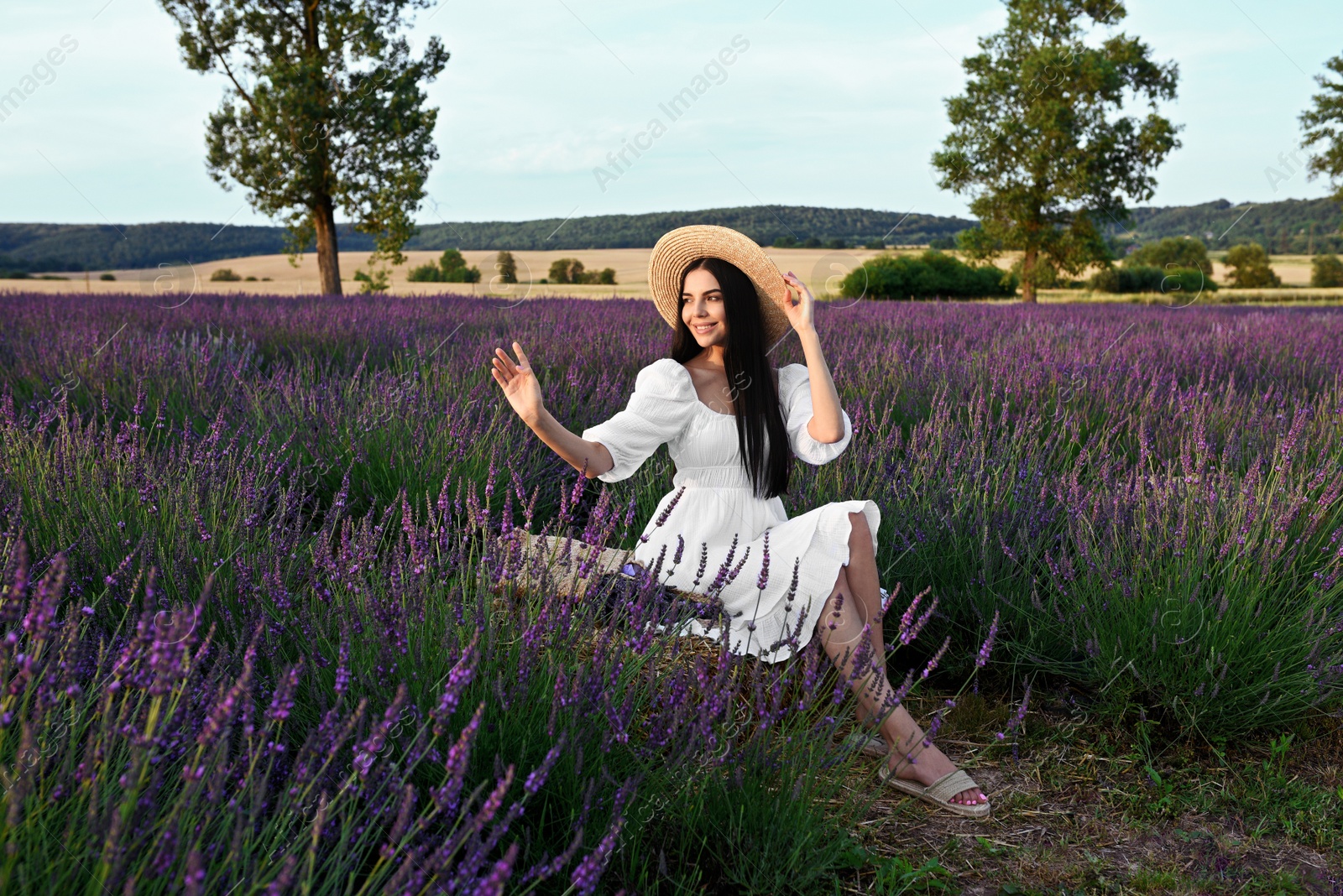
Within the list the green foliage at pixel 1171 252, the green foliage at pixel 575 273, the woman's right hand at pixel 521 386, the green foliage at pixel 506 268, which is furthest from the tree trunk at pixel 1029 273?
the green foliage at pixel 1171 252

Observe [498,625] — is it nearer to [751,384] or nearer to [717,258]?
[751,384]

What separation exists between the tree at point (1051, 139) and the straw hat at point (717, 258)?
2233 cm

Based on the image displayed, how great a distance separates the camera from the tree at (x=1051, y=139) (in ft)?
→ 77.7

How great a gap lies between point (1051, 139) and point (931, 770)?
25099 millimetres

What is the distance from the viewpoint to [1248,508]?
2.72 m

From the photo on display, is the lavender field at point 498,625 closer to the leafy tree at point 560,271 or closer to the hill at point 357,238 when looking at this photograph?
the hill at point 357,238

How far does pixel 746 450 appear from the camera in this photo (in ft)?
8.37

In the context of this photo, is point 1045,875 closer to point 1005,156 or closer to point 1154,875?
point 1154,875

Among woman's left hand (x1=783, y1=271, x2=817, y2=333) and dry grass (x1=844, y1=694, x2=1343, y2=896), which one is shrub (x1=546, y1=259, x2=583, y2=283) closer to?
woman's left hand (x1=783, y1=271, x2=817, y2=333)

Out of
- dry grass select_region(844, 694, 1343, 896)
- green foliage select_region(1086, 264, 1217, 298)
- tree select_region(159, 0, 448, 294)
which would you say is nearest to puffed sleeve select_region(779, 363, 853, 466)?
dry grass select_region(844, 694, 1343, 896)

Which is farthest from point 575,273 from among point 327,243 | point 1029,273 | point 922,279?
point 1029,273

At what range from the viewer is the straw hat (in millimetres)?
2641

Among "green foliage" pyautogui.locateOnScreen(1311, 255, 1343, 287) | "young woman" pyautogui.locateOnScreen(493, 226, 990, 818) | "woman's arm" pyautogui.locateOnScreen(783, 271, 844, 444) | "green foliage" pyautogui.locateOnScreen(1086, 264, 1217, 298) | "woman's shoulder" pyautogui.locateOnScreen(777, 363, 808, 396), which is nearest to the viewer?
"young woman" pyautogui.locateOnScreen(493, 226, 990, 818)

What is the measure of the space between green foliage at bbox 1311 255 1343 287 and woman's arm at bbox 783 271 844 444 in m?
59.6
